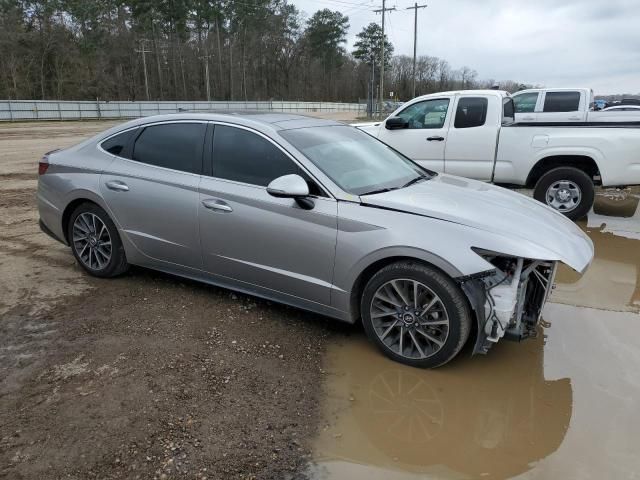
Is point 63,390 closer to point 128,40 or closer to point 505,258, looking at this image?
point 505,258

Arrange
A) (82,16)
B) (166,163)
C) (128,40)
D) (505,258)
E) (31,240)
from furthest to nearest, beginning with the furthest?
(128,40), (82,16), (31,240), (166,163), (505,258)

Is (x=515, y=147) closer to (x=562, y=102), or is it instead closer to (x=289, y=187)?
(x=289, y=187)

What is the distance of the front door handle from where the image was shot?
396 cm

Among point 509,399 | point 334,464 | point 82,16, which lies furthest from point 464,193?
point 82,16

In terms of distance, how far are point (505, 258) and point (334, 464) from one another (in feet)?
5.68

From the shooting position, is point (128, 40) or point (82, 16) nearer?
point (82, 16)

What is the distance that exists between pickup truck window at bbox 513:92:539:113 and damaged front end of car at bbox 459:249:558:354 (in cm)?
1142

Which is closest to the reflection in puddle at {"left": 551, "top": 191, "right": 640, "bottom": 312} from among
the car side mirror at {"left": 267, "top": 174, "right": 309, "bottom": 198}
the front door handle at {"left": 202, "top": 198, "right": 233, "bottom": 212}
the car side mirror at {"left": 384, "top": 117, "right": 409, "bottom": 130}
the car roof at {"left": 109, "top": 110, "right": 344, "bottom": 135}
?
the car side mirror at {"left": 267, "top": 174, "right": 309, "bottom": 198}

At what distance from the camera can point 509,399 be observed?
125 inches

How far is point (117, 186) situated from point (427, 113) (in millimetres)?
5778

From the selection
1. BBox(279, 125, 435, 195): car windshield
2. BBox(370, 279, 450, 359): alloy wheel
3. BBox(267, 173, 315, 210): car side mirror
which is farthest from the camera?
BBox(279, 125, 435, 195): car windshield

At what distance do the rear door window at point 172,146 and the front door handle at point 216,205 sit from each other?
12.6 inches

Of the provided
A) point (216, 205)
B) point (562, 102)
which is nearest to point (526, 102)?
point (562, 102)

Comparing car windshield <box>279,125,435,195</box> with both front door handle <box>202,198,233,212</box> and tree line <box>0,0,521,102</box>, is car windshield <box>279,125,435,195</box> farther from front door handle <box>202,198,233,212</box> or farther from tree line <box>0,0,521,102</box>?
tree line <box>0,0,521,102</box>
